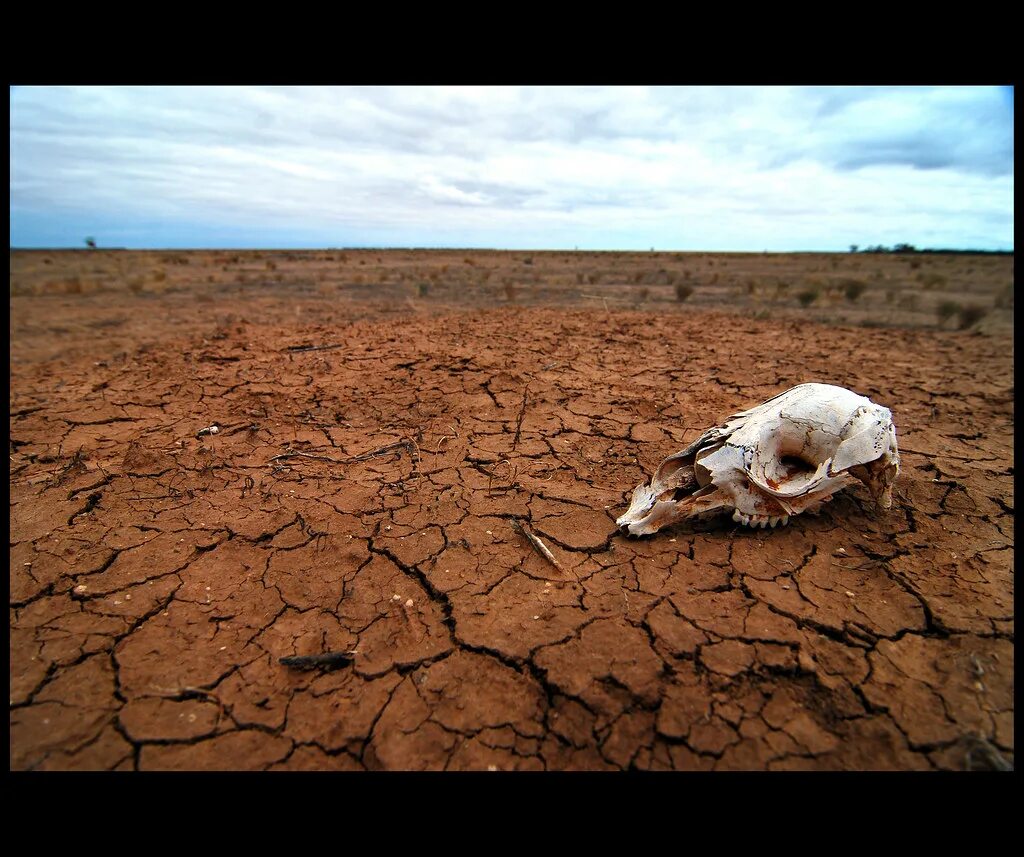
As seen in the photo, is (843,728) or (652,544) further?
(652,544)

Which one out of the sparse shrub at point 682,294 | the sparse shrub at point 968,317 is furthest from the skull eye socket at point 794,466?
the sparse shrub at point 682,294

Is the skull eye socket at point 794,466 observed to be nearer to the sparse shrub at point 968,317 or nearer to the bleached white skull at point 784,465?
the bleached white skull at point 784,465

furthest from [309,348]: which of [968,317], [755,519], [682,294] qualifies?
[968,317]

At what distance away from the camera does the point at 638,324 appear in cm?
746

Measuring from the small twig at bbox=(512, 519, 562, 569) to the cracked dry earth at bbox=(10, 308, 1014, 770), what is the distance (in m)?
0.05

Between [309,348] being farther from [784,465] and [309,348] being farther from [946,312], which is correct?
[946,312]

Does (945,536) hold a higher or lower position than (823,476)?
lower

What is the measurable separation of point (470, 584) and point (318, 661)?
0.73m

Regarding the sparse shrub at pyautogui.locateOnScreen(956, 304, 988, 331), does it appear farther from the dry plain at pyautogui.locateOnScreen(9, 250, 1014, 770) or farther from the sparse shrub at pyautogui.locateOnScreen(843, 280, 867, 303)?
the dry plain at pyautogui.locateOnScreen(9, 250, 1014, 770)

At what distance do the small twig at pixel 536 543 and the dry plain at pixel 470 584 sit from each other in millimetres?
56

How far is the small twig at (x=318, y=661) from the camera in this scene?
1.89 meters

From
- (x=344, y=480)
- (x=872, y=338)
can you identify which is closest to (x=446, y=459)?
(x=344, y=480)
